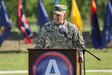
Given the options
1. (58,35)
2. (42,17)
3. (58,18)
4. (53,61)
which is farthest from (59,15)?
(42,17)

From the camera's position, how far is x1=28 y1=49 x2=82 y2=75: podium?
751 cm

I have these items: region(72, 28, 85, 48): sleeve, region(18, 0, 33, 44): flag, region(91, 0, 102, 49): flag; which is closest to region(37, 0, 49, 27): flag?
region(18, 0, 33, 44): flag

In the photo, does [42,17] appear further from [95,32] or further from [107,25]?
[107,25]

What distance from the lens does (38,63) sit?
7.54 meters

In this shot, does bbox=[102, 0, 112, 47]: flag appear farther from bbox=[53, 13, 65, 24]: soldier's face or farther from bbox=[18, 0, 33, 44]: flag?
bbox=[53, 13, 65, 24]: soldier's face

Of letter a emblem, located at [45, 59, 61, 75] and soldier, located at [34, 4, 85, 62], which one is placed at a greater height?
soldier, located at [34, 4, 85, 62]

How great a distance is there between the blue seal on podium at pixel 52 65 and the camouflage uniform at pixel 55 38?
662 millimetres

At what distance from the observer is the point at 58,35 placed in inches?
320

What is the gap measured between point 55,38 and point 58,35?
0.08m

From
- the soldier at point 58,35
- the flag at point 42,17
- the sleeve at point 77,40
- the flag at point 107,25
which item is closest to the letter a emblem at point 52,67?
the soldier at point 58,35

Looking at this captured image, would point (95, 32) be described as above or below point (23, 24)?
below

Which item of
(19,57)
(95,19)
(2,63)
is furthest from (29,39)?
(2,63)

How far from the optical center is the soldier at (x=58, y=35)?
26.5 ft

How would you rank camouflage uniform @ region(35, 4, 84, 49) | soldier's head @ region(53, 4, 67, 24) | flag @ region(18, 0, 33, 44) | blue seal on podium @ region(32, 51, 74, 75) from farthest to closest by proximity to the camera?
flag @ region(18, 0, 33, 44) → camouflage uniform @ region(35, 4, 84, 49) → soldier's head @ region(53, 4, 67, 24) → blue seal on podium @ region(32, 51, 74, 75)
